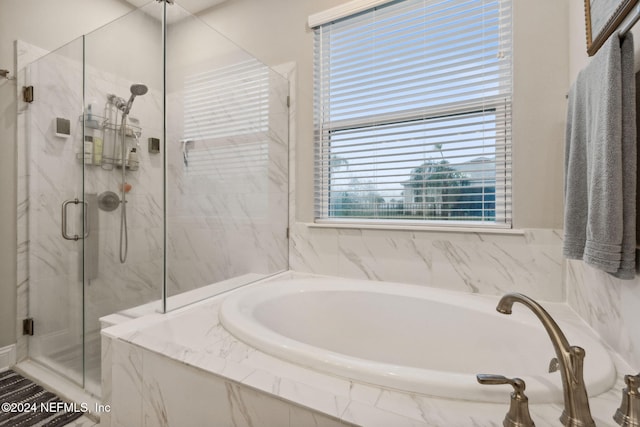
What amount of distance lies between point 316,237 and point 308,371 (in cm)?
125

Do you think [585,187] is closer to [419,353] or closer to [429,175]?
[429,175]

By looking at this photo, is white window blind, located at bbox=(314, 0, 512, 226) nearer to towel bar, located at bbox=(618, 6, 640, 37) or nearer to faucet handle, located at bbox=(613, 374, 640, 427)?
towel bar, located at bbox=(618, 6, 640, 37)

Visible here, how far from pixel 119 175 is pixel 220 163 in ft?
1.76

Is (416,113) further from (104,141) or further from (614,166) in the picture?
(104,141)

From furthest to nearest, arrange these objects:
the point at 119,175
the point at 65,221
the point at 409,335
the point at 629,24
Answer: the point at 65,221
the point at 119,175
the point at 409,335
the point at 629,24

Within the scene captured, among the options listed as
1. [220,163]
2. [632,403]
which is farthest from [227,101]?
[632,403]

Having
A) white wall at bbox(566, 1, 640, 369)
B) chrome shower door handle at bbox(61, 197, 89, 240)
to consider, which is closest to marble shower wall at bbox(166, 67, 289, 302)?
chrome shower door handle at bbox(61, 197, 89, 240)

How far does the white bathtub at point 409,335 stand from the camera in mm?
854

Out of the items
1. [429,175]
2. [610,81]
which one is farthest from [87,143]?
[610,81]

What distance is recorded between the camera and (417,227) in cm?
185

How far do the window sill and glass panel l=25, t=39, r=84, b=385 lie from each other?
1.42 meters

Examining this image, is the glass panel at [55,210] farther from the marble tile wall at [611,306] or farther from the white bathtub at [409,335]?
the marble tile wall at [611,306]

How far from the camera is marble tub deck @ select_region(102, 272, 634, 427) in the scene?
0.75m

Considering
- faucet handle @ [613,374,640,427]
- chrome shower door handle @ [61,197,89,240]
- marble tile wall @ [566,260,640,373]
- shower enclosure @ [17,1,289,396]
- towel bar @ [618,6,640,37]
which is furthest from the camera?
chrome shower door handle @ [61,197,89,240]
